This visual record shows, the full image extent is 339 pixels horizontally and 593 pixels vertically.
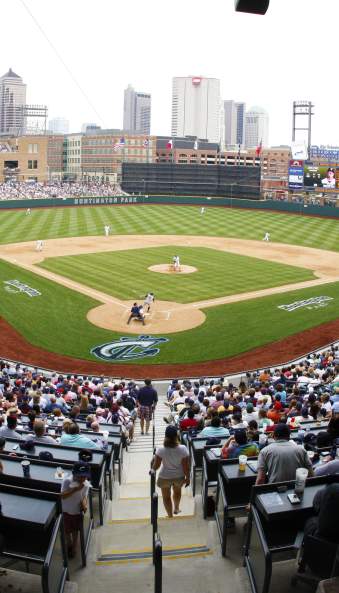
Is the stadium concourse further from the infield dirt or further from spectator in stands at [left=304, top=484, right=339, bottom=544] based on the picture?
the infield dirt

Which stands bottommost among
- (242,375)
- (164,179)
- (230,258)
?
(242,375)

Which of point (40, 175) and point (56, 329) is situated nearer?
point (56, 329)

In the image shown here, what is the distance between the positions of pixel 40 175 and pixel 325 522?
11799cm

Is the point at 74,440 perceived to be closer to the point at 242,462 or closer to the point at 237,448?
the point at 237,448

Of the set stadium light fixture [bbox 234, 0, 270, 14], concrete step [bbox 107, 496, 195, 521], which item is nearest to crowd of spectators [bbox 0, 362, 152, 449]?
concrete step [bbox 107, 496, 195, 521]

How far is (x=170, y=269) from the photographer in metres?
42.9

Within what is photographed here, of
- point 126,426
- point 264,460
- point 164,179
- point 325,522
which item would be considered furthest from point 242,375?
point 164,179

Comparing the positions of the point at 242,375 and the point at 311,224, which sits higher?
the point at 311,224

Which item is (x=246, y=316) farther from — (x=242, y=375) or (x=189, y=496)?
(x=189, y=496)

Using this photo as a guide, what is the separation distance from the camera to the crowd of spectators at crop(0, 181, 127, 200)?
91000mm

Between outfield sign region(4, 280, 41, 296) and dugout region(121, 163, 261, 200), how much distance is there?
61.0 meters

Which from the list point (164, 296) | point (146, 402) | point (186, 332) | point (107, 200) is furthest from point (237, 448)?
point (107, 200)

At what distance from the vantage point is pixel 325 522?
220 inches

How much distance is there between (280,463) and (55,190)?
3746 inches
